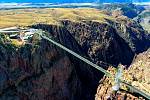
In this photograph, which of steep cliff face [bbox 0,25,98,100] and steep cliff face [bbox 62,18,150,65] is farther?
steep cliff face [bbox 62,18,150,65]

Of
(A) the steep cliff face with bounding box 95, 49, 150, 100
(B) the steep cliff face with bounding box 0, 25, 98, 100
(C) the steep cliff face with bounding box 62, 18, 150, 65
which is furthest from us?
(C) the steep cliff face with bounding box 62, 18, 150, 65

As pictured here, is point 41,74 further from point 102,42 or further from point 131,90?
point 102,42

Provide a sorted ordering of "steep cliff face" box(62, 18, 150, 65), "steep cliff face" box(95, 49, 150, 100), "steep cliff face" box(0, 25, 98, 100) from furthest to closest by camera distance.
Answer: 1. "steep cliff face" box(62, 18, 150, 65)
2. "steep cliff face" box(0, 25, 98, 100)
3. "steep cliff face" box(95, 49, 150, 100)

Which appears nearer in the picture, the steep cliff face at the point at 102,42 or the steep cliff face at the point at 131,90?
the steep cliff face at the point at 131,90

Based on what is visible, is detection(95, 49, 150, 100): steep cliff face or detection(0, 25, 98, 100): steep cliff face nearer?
detection(95, 49, 150, 100): steep cliff face

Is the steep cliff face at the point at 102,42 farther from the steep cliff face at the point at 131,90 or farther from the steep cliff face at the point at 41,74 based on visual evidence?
the steep cliff face at the point at 131,90

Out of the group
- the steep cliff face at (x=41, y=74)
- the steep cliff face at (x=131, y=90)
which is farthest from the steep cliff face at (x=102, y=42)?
the steep cliff face at (x=131, y=90)

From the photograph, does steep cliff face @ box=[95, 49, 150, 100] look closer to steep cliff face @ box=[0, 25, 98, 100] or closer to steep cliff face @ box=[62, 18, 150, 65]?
steep cliff face @ box=[0, 25, 98, 100]

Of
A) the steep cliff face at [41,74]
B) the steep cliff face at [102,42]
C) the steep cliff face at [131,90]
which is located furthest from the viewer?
the steep cliff face at [102,42]

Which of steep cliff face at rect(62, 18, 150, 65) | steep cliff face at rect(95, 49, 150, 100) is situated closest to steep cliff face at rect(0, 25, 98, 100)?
steep cliff face at rect(95, 49, 150, 100)

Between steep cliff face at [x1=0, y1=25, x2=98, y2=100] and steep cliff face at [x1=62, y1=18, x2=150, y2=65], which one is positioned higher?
steep cliff face at [x1=0, y1=25, x2=98, y2=100]
